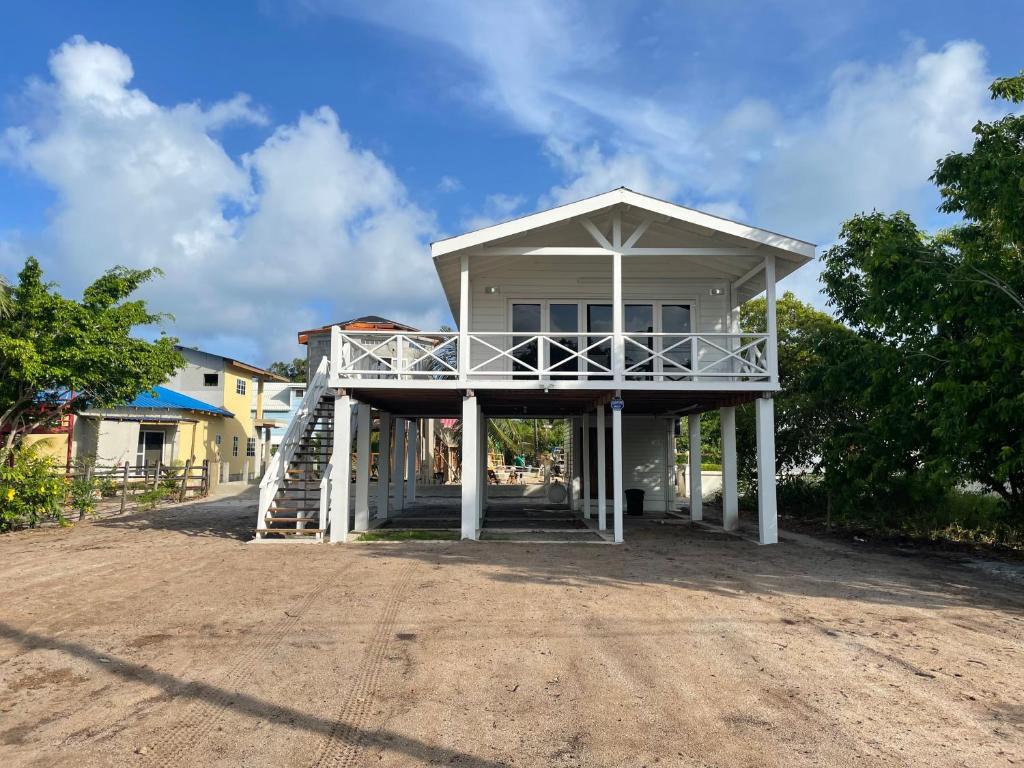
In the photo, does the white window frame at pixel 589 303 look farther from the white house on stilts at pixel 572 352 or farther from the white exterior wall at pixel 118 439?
the white exterior wall at pixel 118 439

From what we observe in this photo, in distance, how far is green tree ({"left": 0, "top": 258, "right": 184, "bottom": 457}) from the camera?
12.9m

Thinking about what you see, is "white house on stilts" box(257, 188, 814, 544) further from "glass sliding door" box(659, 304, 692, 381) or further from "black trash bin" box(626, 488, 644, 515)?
"black trash bin" box(626, 488, 644, 515)

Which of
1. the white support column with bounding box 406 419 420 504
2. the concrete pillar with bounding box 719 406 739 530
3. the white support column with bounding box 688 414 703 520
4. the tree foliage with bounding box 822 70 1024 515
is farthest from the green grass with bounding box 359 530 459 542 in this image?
the tree foliage with bounding box 822 70 1024 515

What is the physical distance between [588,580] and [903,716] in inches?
181

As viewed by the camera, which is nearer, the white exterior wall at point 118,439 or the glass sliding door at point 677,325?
the glass sliding door at point 677,325

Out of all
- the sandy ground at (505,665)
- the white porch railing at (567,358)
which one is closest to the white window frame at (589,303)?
the white porch railing at (567,358)

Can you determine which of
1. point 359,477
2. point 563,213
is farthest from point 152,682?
point 563,213

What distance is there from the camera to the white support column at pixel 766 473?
12.2 metres

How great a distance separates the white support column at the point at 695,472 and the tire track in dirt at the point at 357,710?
1054 centimetres

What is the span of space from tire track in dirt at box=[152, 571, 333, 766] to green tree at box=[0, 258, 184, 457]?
9.45 metres

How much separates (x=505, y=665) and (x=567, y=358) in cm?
775

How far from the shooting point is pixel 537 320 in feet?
47.2

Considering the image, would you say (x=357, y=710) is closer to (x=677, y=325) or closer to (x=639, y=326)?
(x=639, y=326)

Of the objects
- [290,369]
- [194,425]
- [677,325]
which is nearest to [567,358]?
[677,325]
